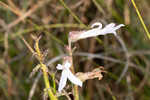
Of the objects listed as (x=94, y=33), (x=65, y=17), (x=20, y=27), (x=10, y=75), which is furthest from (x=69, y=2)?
(x=94, y=33)

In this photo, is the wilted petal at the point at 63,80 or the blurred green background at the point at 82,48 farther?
the blurred green background at the point at 82,48

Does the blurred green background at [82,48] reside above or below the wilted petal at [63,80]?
above

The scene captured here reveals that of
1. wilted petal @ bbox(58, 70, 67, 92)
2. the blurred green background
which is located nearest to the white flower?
wilted petal @ bbox(58, 70, 67, 92)

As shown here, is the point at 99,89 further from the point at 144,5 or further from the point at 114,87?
the point at 144,5

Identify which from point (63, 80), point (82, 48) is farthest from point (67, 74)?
point (82, 48)

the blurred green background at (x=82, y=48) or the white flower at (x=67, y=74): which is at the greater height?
the blurred green background at (x=82, y=48)

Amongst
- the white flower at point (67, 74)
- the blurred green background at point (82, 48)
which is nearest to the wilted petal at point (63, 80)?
the white flower at point (67, 74)

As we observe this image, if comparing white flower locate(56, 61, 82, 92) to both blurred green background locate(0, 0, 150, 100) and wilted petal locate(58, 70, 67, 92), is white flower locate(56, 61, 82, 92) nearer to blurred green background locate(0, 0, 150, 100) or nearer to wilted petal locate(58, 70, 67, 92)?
wilted petal locate(58, 70, 67, 92)

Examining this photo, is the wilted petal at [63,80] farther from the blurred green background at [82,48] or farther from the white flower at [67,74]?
the blurred green background at [82,48]

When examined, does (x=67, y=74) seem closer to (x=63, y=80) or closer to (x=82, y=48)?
(x=63, y=80)
